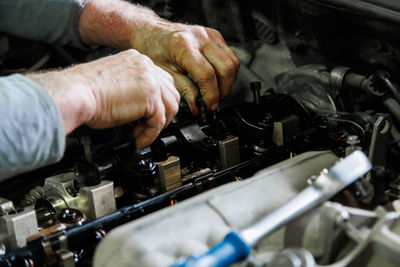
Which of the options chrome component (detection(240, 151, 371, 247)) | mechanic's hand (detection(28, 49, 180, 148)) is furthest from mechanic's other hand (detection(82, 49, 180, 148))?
chrome component (detection(240, 151, 371, 247))

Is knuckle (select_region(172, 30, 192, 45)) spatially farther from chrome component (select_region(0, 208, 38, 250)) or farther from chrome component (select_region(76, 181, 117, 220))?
chrome component (select_region(0, 208, 38, 250))

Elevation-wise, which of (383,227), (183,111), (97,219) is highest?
(383,227)

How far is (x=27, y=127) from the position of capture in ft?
2.93

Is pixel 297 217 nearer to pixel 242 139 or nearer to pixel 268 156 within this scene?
pixel 268 156

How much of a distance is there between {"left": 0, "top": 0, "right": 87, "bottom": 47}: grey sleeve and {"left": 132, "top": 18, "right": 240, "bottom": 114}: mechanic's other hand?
1.52ft

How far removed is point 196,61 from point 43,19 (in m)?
0.79

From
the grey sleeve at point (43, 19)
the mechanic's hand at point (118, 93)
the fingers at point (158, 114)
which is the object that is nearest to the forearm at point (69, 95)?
the mechanic's hand at point (118, 93)

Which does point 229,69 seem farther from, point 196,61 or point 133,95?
point 133,95

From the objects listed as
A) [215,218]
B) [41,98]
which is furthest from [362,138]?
[41,98]

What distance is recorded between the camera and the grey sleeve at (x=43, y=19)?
6.26 ft

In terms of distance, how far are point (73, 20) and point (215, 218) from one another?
1359 millimetres

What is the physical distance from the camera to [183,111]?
174 centimetres

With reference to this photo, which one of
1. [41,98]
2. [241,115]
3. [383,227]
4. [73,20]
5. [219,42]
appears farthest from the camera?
[73,20]

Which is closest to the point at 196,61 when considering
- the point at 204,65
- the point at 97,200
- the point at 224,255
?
the point at 204,65
